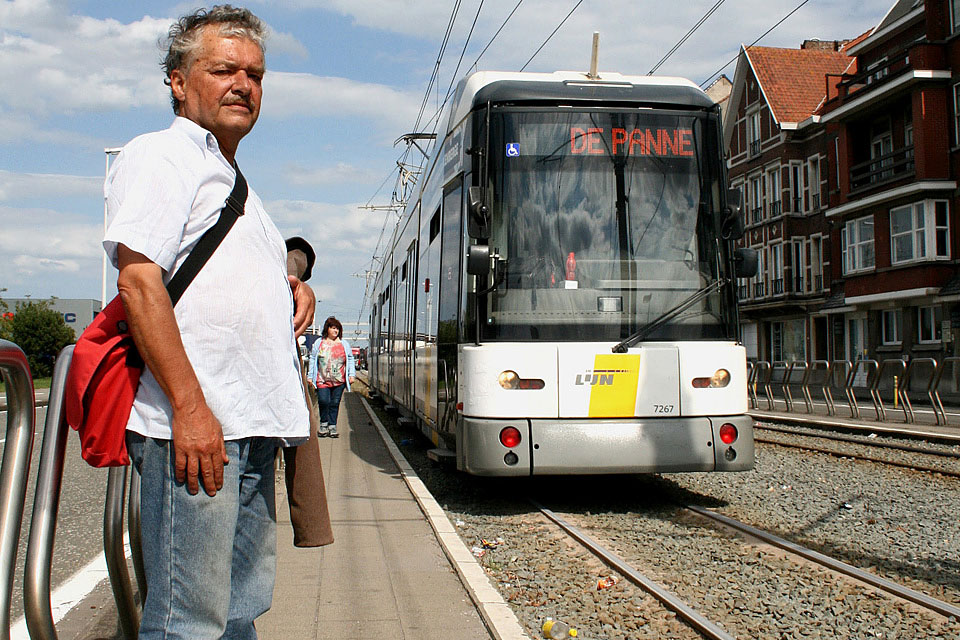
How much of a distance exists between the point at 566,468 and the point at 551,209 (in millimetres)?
2040

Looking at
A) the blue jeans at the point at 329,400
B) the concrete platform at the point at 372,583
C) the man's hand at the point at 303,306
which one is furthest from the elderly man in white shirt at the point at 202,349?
the blue jeans at the point at 329,400

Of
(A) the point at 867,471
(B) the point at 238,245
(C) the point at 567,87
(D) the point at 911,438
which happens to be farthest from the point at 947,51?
(B) the point at 238,245

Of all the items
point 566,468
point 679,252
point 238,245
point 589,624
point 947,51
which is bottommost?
point 589,624

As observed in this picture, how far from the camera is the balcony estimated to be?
31898mm

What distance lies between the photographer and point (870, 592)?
16.8ft

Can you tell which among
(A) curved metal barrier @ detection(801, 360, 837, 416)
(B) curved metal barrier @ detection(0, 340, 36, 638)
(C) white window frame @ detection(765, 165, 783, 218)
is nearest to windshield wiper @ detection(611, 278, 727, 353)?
(B) curved metal barrier @ detection(0, 340, 36, 638)

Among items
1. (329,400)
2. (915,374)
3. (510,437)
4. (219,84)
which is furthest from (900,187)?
(219,84)

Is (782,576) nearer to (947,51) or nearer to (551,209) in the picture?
(551,209)

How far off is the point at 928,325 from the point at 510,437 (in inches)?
1159

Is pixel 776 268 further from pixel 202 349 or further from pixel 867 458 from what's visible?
pixel 202 349

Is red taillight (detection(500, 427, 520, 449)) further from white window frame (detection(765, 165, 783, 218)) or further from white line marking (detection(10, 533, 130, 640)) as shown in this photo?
white window frame (detection(765, 165, 783, 218))

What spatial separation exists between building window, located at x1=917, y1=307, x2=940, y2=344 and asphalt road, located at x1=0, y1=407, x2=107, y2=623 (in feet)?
93.7

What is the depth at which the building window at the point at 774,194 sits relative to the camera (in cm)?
4384

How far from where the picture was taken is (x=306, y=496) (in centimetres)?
270
